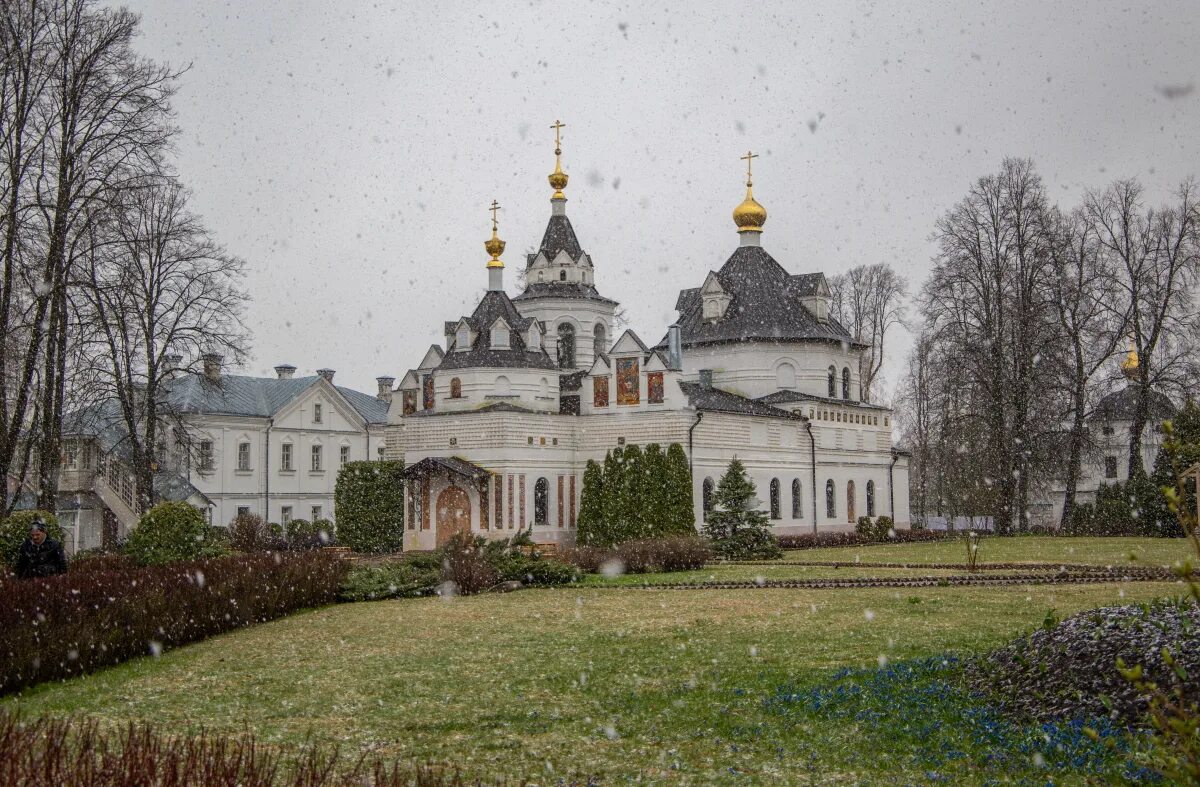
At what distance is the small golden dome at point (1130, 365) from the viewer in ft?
148

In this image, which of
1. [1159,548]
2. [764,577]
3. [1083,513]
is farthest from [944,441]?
[764,577]

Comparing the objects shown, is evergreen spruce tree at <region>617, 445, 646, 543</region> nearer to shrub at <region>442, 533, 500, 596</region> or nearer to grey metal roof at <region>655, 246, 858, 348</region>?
grey metal roof at <region>655, 246, 858, 348</region>

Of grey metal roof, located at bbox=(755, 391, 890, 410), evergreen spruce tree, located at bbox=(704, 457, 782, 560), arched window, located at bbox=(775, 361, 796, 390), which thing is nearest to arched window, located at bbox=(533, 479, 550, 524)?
evergreen spruce tree, located at bbox=(704, 457, 782, 560)

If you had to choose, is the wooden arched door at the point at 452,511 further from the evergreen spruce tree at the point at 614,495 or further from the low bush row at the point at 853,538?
the low bush row at the point at 853,538

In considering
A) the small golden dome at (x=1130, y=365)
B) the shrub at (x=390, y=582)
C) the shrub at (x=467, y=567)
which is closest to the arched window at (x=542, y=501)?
the shrub at (x=467, y=567)

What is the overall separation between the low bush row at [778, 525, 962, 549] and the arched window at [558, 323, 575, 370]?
31.5ft

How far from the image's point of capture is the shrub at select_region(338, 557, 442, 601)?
22422 millimetres

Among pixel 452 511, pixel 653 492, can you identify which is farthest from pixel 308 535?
pixel 653 492

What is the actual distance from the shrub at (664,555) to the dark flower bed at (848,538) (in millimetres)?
10844

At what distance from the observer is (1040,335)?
4397 centimetres

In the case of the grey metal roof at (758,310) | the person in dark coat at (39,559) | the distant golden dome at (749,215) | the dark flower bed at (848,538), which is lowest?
the dark flower bed at (848,538)

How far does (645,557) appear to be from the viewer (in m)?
28.1

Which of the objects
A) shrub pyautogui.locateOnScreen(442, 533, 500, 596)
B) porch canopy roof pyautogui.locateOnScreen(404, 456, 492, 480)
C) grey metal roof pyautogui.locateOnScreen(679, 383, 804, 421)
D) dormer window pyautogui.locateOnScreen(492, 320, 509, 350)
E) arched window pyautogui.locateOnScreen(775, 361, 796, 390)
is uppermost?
dormer window pyautogui.locateOnScreen(492, 320, 509, 350)

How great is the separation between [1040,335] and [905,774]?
38.7 m
